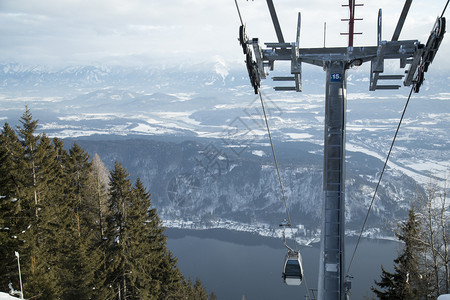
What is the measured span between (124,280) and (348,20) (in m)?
17.2

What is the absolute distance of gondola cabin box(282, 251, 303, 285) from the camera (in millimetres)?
9188

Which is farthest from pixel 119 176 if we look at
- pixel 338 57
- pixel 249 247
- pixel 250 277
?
pixel 249 247

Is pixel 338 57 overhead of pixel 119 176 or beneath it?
overhead

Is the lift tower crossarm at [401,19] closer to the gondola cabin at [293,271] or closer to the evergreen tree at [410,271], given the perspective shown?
the gondola cabin at [293,271]

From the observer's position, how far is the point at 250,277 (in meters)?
95.6

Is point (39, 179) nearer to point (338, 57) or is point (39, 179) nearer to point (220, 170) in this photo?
point (338, 57)

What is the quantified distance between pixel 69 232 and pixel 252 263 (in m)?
91.7

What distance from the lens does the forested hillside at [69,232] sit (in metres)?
15.8

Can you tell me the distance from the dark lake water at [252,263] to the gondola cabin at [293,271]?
239ft

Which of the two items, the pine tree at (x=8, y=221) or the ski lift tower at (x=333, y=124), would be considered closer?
the ski lift tower at (x=333, y=124)

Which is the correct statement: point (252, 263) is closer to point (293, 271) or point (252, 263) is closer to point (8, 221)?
point (8, 221)

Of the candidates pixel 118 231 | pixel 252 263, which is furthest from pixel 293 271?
pixel 252 263

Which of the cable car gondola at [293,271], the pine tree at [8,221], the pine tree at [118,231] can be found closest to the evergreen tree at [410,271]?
the cable car gondola at [293,271]

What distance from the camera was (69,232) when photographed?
19.4 metres
